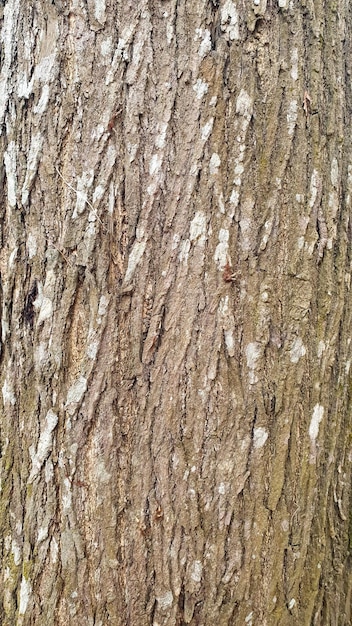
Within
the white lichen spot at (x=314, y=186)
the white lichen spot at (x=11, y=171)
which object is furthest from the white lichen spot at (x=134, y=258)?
the white lichen spot at (x=314, y=186)

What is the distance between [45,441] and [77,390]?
0.53 feet

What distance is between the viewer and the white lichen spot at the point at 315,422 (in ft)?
4.50

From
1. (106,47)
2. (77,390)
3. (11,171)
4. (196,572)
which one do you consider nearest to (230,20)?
(106,47)

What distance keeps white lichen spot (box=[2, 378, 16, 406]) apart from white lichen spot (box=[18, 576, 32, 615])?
1.48 feet

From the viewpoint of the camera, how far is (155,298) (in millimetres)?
1273

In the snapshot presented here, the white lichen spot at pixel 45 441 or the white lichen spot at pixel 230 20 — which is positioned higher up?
the white lichen spot at pixel 230 20

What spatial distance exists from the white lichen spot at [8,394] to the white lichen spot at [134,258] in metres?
0.42

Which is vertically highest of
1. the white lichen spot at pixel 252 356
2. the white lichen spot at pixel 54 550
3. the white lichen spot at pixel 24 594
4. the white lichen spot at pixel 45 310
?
the white lichen spot at pixel 45 310

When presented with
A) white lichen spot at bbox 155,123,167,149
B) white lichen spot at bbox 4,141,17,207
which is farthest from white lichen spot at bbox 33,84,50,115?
white lichen spot at bbox 155,123,167,149

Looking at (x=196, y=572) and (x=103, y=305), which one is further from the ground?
(x=103, y=305)

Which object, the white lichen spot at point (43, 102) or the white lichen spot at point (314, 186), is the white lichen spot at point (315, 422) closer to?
the white lichen spot at point (314, 186)

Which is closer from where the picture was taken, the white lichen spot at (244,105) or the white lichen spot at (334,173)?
the white lichen spot at (244,105)

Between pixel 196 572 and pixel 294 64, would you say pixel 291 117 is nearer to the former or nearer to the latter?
pixel 294 64

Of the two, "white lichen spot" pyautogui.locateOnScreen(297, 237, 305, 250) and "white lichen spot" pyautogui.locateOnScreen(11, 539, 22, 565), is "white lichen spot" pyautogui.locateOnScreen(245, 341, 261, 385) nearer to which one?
"white lichen spot" pyautogui.locateOnScreen(297, 237, 305, 250)
